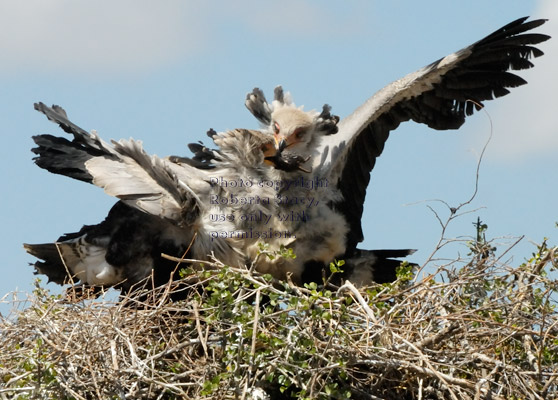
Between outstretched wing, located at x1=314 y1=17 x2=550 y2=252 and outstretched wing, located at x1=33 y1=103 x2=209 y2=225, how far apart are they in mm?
918

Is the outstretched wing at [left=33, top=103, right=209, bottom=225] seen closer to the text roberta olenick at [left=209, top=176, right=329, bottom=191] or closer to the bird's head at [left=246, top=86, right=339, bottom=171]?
the text roberta olenick at [left=209, top=176, right=329, bottom=191]

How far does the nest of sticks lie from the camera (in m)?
5.50

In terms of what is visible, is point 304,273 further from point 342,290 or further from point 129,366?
point 129,366

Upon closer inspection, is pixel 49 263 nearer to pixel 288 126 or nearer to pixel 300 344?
pixel 288 126

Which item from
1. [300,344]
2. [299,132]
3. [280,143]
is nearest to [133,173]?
[280,143]

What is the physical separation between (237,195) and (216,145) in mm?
420

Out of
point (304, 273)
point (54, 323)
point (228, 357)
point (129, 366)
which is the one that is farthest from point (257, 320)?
point (304, 273)

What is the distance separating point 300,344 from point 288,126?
1.91 m

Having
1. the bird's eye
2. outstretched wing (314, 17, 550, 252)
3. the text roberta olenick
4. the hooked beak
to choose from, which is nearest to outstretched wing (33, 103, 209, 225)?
the text roberta olenick

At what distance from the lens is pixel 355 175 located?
761 centimetres

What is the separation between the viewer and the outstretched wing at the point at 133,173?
22.4 ft

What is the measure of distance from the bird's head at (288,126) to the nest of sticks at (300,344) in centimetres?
103

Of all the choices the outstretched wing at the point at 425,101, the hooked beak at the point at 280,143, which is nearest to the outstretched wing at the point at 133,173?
the hooked beak at the point at 280,143

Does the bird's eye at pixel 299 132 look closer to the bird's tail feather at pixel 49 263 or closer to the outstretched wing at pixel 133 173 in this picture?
the outstretched wing at pixel 133 173
